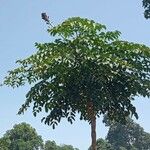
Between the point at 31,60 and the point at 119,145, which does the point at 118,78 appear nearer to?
the point at 31,60

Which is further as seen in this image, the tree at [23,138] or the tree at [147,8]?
the tree at [23,138]

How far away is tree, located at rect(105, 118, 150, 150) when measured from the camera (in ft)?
474

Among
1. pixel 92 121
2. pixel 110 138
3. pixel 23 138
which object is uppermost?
pixel 110 138

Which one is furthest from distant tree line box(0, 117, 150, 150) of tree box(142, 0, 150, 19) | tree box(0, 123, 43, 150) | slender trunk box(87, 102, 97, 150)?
slender trunk box(87, 102, 97, 150)

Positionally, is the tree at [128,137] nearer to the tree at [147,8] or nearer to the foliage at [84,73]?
the tree at [147,8]

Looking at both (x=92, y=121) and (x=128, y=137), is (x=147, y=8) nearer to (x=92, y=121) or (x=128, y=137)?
(x=92, y=121)

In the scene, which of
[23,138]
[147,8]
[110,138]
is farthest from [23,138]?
[147,8]

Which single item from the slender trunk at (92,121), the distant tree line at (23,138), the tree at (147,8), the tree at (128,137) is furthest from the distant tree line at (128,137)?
the slender trunk at (92,121)

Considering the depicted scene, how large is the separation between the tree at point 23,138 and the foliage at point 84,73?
109612mm

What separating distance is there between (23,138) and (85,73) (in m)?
113

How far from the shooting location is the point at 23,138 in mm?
129000

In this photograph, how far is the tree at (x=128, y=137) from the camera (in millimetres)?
144375

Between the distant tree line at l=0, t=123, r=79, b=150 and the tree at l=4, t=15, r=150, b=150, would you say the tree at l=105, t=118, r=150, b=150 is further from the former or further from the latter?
the tree at l=4, t=15, r=150, b=150

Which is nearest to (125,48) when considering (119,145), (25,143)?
(25,143)
